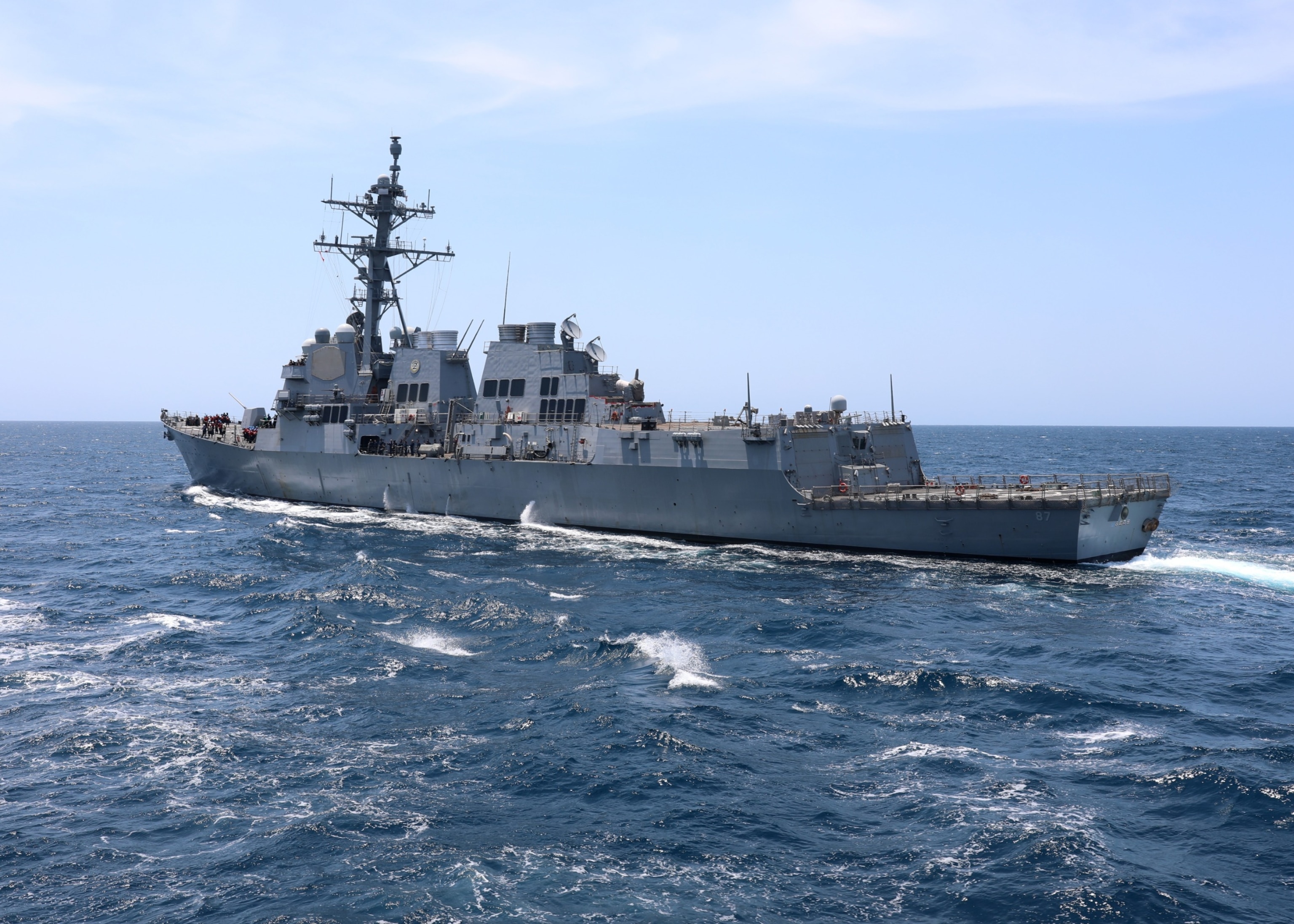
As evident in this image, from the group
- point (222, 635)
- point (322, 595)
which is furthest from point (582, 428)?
point (222, 635)

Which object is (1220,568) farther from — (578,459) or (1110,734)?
(578,459)

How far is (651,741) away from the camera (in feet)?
49.5

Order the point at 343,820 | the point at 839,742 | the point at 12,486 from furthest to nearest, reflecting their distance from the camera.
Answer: the point at 12,486 < the point at 839,742 < the point at 343,820

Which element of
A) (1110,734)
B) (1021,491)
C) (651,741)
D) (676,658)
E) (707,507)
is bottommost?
(651,741)

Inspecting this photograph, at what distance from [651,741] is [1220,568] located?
22876 mm

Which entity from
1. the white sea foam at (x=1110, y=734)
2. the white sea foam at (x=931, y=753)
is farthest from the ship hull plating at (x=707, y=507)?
the white sea foam at (x=931, y=753)

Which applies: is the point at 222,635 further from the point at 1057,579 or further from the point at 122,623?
the point at 1057,579

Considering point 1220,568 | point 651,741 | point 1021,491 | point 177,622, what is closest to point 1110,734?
point 651,741

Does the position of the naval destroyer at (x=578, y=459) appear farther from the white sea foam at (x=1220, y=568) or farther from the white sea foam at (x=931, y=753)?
the white sea foam at (x=931, y=753)

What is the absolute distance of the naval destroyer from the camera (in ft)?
94.4

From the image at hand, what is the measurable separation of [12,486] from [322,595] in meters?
48.8

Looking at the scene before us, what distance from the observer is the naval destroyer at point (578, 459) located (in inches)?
1133

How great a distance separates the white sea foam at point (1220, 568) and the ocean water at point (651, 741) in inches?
7.8

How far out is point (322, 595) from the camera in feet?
84.1
